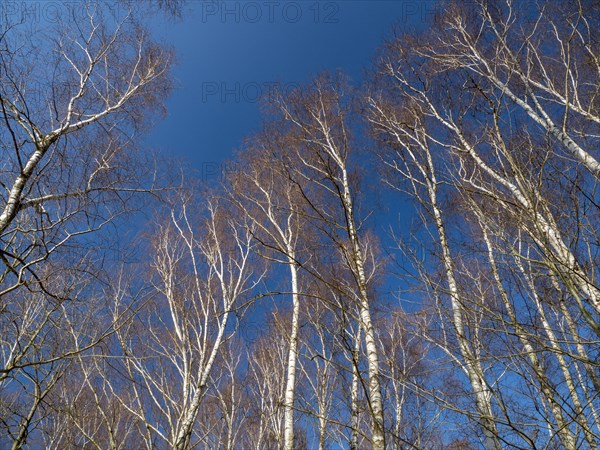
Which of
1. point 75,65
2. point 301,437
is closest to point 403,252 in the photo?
point 75,65

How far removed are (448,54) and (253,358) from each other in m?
9.64

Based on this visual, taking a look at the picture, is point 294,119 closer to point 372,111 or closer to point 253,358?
point 372,111

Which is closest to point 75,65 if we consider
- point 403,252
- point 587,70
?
point 403,252

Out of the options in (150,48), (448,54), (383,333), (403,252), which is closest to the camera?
(403,252)

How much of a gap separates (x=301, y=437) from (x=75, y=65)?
34.0 ft

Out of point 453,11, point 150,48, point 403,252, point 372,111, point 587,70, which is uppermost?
point 453,11

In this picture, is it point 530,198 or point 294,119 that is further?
point 294,119

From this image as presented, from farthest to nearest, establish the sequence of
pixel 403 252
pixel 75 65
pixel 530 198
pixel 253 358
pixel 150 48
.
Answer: pixel 253 358, pixel 150 48, pixel 75 65, pixel 403 252, pixel 530 198

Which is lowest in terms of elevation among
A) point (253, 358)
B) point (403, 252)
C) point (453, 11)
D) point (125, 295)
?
point (403, 252)

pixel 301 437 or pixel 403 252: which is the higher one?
pixel 301 437

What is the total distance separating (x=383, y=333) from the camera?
10023mm

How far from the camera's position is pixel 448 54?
743 centimetres

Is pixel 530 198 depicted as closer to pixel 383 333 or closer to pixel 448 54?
pixel 448 54

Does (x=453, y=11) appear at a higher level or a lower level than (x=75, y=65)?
higher
